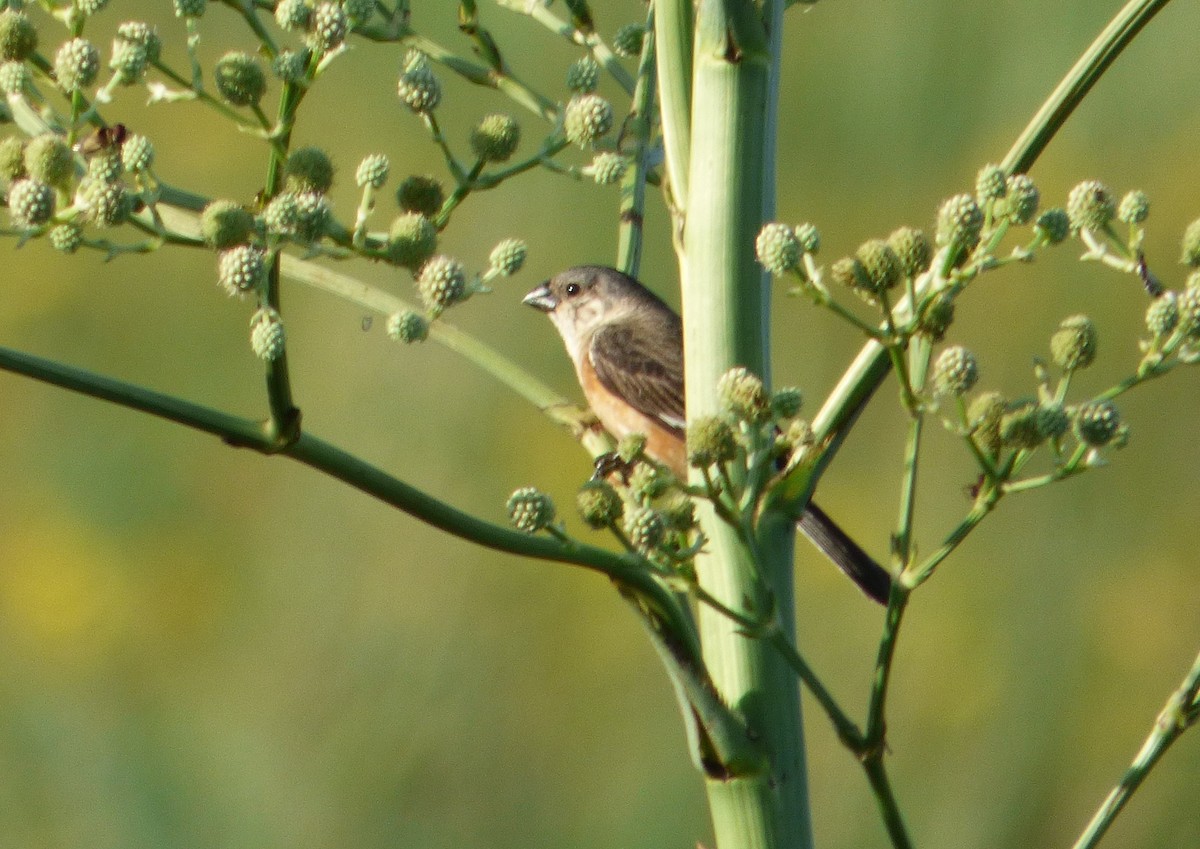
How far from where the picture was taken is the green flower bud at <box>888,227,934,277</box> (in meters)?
1.97

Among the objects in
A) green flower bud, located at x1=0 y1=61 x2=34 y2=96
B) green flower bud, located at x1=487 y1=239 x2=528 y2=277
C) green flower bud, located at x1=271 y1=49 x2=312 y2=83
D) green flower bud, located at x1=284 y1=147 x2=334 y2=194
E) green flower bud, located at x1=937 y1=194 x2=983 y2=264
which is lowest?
green flower bud, located at x1=937 y1=194 x2=983 y2=264

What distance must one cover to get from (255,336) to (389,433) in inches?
170

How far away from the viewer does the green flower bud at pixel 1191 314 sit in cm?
208

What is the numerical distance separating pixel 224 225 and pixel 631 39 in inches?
42.2

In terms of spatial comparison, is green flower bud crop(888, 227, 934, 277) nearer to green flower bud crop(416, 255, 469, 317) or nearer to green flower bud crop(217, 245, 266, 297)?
green flower bud crop(416, 255, 469, 317)

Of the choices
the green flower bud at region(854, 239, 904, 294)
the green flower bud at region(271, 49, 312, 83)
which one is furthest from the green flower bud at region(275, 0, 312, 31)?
the green flower bud at region(854, 239, 904, 294)

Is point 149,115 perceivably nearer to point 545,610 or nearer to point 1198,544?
point 545,610

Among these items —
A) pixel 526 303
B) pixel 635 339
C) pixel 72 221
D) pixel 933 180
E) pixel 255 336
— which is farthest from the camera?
pixel 933 180

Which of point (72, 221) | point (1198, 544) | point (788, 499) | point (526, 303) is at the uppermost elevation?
point (526, 303)

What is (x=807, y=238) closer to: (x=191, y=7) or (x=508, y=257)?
(x=508, y=257)

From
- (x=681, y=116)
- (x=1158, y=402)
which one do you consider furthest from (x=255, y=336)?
(x=1158, y=402)

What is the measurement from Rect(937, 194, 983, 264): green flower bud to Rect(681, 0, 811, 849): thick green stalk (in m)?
0.25

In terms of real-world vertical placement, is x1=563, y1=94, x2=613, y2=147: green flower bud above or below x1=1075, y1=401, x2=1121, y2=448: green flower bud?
above

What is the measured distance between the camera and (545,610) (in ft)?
20.0
